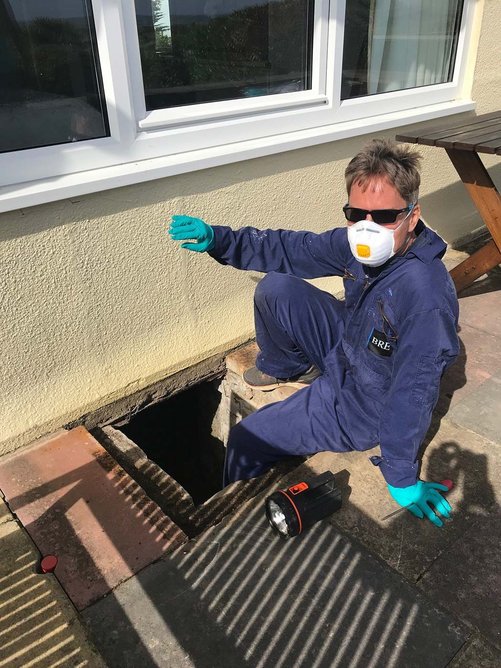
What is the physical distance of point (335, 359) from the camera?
7.52 feet

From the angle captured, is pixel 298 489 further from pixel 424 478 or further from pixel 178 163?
pixel 178 163

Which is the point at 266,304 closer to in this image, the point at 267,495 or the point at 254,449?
the point at 254,449

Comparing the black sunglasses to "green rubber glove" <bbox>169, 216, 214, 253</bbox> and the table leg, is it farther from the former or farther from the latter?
the table leg

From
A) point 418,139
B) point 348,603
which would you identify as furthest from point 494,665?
point 418,139

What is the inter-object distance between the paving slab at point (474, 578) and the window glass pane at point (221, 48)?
224 centimetres

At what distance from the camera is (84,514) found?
203cm

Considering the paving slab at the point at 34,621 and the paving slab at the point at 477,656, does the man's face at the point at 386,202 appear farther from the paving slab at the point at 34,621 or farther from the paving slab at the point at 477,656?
the paving slab at the point at 34,621

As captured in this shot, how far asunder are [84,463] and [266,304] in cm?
111

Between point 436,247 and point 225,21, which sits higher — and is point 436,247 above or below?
below

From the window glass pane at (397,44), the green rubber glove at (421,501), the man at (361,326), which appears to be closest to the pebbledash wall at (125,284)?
the man at (361,326)

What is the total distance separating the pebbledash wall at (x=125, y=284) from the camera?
2.22m

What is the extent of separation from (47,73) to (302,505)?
1.95m

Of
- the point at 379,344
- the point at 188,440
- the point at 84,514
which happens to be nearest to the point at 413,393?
the point at 379,344

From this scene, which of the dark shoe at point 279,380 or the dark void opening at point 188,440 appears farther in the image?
the dark void opening at point 188,440
